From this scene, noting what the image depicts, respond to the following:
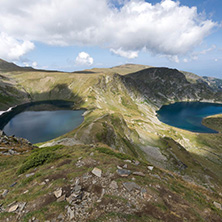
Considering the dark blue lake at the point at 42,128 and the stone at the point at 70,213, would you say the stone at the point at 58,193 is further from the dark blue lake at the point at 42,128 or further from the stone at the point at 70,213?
the dark blue lake at the point at 42,128

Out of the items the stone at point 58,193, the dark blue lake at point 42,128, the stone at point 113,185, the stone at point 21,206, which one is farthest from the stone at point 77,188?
the dark blue lake at point 42,128

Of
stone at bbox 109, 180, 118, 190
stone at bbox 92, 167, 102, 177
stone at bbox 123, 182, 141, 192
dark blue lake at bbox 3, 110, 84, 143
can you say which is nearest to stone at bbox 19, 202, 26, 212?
stone at bbox 92, 167, 102, 177

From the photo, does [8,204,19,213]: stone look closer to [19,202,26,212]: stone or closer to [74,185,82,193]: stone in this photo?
[19,202,26,212]: stone

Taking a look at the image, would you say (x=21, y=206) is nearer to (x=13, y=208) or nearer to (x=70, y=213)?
(x=13, y=208)

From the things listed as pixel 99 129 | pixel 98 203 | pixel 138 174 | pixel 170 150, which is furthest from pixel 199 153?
pixel 98 203

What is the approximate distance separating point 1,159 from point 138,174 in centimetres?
3029

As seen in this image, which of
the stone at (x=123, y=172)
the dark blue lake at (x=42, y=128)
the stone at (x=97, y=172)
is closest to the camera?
the stone at (x=97, y=172)

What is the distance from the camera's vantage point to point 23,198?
13.7 meters

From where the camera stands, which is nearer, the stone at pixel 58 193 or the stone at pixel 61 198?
the stone at pixel 61 198

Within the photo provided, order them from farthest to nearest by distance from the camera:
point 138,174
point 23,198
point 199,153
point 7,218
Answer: point 199,153, point 138,174, point 23,198, point 7,218

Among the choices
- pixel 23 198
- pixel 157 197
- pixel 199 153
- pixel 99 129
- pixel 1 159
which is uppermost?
pixel 157 197

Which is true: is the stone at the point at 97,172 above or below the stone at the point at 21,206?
above

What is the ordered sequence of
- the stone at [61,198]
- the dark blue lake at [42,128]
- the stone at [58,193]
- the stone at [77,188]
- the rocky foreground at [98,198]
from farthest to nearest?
the dark blue lake at [42,128]
the stone at [77,188]
the stone at [58,193]
the stone at [61,198]
the rocky foreground at [98,198]

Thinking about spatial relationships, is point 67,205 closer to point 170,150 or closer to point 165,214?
point 165,214
